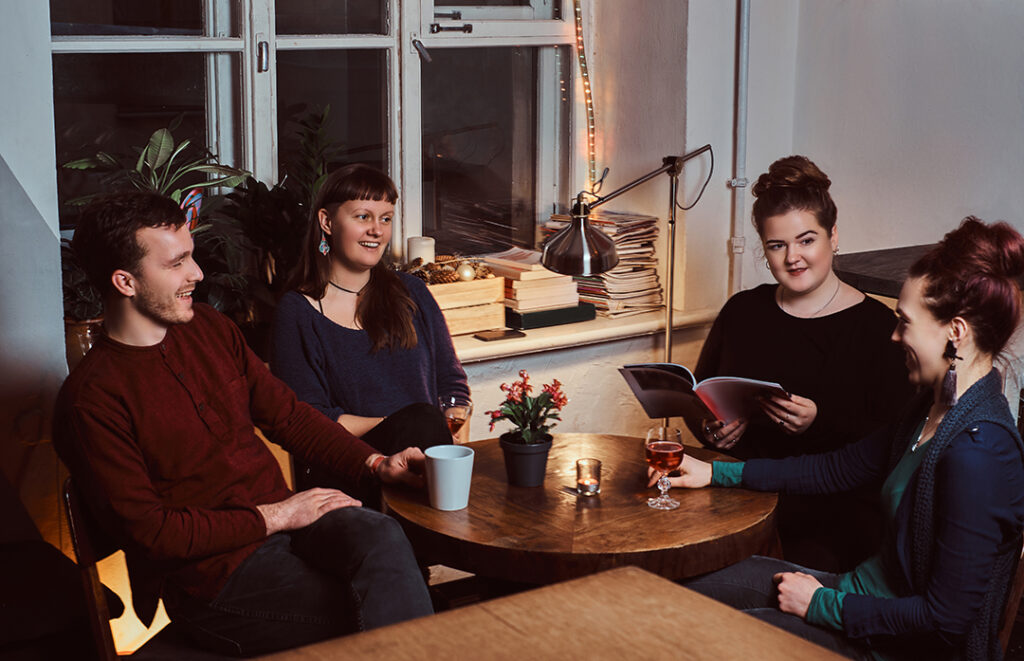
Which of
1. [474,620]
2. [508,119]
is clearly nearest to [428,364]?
[508,119]

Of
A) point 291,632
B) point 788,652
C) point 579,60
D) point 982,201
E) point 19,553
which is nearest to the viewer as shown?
point 788,652

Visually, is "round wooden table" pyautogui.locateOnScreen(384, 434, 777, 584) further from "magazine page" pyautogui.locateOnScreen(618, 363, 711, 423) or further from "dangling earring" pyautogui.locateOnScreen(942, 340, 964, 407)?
"dangling earring" pyautogui.locateOnScreen(942, 340, 964, 407)

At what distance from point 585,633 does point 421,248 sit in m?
2.31

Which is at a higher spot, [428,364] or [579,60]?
[579,60]

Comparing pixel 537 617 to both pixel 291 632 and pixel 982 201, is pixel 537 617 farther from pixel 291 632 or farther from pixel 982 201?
pixel 982 201

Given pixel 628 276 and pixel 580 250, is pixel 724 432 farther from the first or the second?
pixel 628 276

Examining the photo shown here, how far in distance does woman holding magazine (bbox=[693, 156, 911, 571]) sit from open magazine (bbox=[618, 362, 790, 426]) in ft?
0.30

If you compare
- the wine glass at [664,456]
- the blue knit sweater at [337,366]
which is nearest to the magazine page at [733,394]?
the wine glass at [664,456]

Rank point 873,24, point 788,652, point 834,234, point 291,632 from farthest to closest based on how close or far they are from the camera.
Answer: point 873,24
point 834,234
point 291,632
point 788,652

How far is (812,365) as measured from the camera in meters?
2.60

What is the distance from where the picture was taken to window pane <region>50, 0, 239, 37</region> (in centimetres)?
294

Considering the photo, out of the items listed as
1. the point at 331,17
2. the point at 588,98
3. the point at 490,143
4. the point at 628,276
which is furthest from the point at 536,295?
the point at 331,17

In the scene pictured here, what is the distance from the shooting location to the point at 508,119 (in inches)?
150

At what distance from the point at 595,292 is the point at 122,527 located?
2057 millimetres
